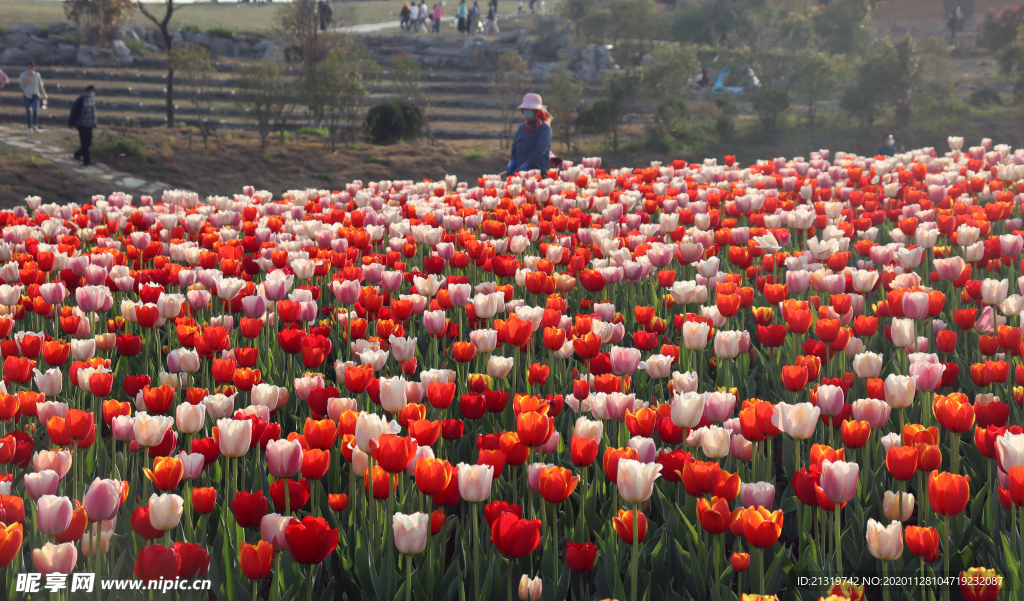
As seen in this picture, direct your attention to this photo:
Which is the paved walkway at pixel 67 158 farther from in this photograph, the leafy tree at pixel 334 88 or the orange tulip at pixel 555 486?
the orange tulip at pixel 555 486

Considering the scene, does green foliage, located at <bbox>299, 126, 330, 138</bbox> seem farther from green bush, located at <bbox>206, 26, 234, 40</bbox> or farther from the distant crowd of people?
the distant crowd of people

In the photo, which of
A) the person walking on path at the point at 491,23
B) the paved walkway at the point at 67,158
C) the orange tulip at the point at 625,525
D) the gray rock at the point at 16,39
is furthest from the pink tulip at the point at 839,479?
the person walking on path at the point at 491,23

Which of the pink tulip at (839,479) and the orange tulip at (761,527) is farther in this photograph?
the pink tulip at (839,479)

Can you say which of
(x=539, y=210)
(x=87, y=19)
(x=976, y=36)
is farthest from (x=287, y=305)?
(x=976, y=36)

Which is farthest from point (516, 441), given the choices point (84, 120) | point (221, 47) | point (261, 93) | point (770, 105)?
point (221, 47)

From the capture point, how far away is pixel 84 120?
15844 mm

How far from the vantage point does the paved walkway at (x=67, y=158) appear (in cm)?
1545

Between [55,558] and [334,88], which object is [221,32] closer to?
[334,88]

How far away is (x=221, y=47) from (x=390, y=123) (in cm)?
2237

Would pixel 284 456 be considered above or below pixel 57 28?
below

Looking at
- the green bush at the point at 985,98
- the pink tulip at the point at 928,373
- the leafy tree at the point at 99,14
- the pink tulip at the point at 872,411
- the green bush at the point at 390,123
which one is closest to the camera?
the pink tulip at the point at 872,411

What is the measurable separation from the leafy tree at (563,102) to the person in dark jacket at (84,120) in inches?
445

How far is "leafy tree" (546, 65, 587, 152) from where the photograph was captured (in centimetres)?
2202

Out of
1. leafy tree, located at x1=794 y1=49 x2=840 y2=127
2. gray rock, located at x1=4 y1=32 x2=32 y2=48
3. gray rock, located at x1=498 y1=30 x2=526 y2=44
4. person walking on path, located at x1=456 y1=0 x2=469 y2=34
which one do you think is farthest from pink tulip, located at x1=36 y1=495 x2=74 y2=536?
person walking on path, located at x1=456 y1=0 x2=469 y2=34
